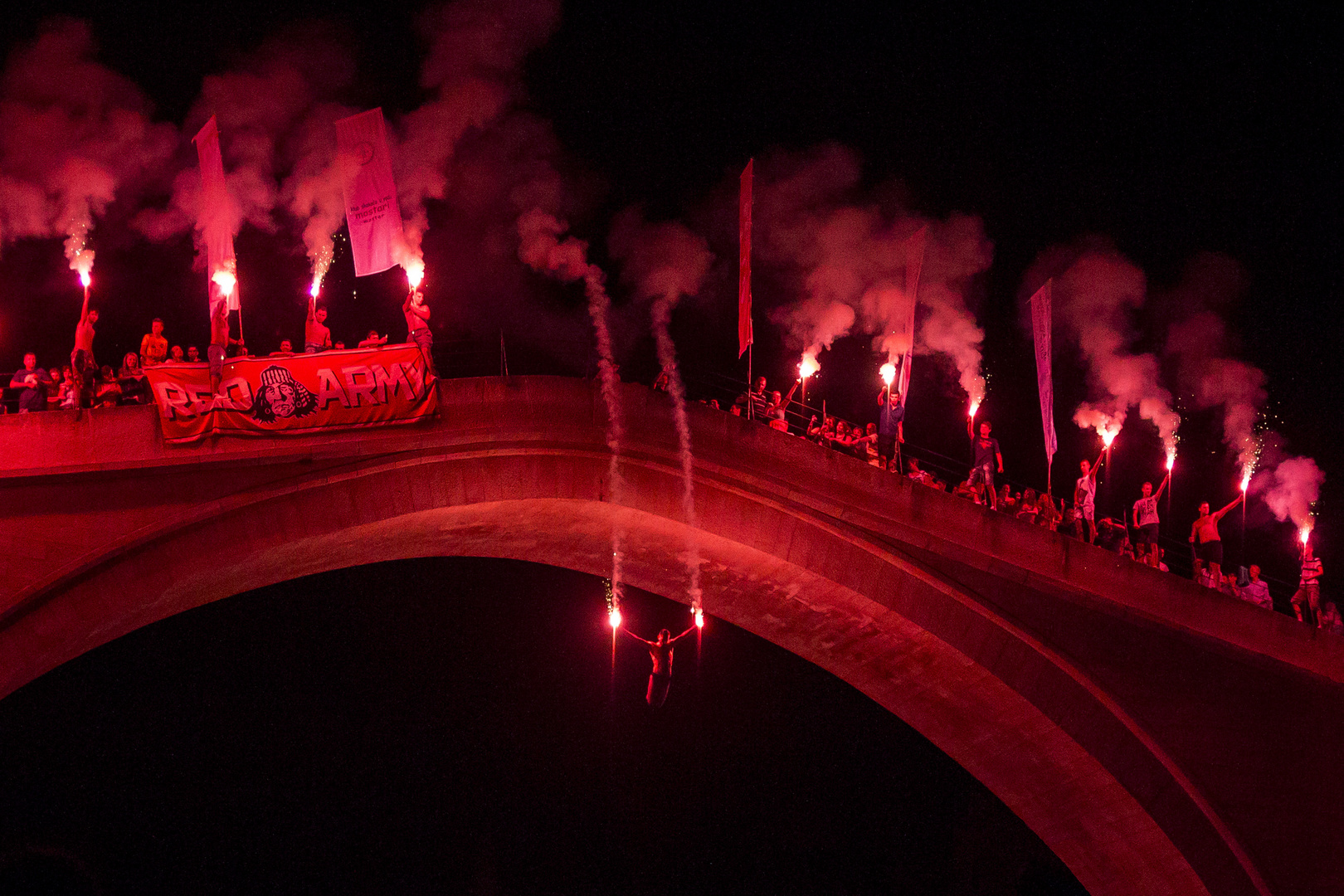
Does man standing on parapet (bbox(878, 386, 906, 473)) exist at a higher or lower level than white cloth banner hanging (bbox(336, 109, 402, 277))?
lower

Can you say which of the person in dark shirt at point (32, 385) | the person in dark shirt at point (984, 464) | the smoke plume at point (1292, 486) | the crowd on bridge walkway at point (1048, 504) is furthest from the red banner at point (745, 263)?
the smoke plume at point (1292, 486)

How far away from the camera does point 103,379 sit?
681 inches

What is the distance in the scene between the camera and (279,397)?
16453 millimetres

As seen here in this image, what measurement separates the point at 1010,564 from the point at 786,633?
451cm

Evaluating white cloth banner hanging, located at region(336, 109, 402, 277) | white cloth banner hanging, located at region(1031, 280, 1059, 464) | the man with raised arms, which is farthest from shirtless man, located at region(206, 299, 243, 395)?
the man with raised arms

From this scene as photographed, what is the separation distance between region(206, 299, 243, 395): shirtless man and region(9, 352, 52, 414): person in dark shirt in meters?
2.52

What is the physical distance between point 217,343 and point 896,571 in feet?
32.7

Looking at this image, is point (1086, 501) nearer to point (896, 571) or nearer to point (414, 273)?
point (896, 571)

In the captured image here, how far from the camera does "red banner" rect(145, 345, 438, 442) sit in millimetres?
16250

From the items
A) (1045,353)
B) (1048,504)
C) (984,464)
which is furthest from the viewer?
(1045,353)

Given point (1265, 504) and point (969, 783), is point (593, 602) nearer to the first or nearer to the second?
point (969, 783)

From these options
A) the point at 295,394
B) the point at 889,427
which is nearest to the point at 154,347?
the point at 295,394

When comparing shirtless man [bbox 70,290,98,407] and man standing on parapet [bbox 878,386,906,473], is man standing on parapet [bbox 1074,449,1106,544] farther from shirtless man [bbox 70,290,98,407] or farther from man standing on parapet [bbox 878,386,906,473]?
shirtless man [bbox 70,290,98,407]

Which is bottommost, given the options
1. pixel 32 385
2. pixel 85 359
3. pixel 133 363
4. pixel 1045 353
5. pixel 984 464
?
pixel 984 464
